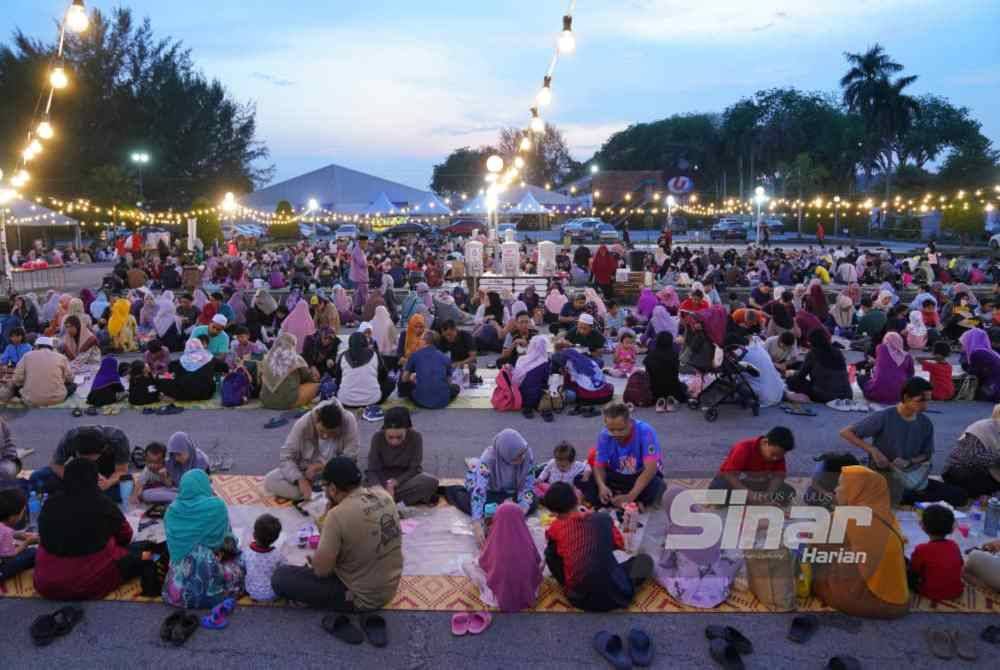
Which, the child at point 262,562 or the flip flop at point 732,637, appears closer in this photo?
the flip flop at point 732,637

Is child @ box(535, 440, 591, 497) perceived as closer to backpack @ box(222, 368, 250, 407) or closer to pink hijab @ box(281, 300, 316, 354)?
backpack @ box(222, 368, 250, 407)

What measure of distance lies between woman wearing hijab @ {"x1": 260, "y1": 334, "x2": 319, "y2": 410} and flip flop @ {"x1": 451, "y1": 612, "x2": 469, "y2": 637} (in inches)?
177

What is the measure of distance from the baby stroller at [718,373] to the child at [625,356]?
103 cm

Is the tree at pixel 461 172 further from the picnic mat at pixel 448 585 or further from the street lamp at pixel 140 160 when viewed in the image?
the picnic mat at pixel 448 585

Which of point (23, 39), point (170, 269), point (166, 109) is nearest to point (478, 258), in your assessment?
point (170, 269)

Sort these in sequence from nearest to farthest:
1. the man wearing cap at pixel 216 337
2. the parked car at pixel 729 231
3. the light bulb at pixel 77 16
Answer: the light bulb at pixel 77 16 → the man wearing cap at pixel 216 337 → the parked car at pixel 729 231

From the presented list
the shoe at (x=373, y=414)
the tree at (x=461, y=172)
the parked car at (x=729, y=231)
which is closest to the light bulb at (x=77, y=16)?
the shoe at (x=373, y=414)

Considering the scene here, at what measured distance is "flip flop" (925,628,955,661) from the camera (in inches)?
149

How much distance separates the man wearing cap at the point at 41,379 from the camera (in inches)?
324

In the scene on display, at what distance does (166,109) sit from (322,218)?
49.9 feet

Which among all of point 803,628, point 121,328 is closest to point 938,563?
point 803,628

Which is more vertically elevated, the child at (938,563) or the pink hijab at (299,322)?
the pink hijab at (299,322)

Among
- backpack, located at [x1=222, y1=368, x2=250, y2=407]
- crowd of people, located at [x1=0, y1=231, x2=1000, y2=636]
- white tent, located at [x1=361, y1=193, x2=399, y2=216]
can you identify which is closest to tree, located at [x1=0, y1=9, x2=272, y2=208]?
white tent, located at [x1=361, y1=193, x2=399, y2=216]

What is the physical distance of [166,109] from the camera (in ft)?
127
